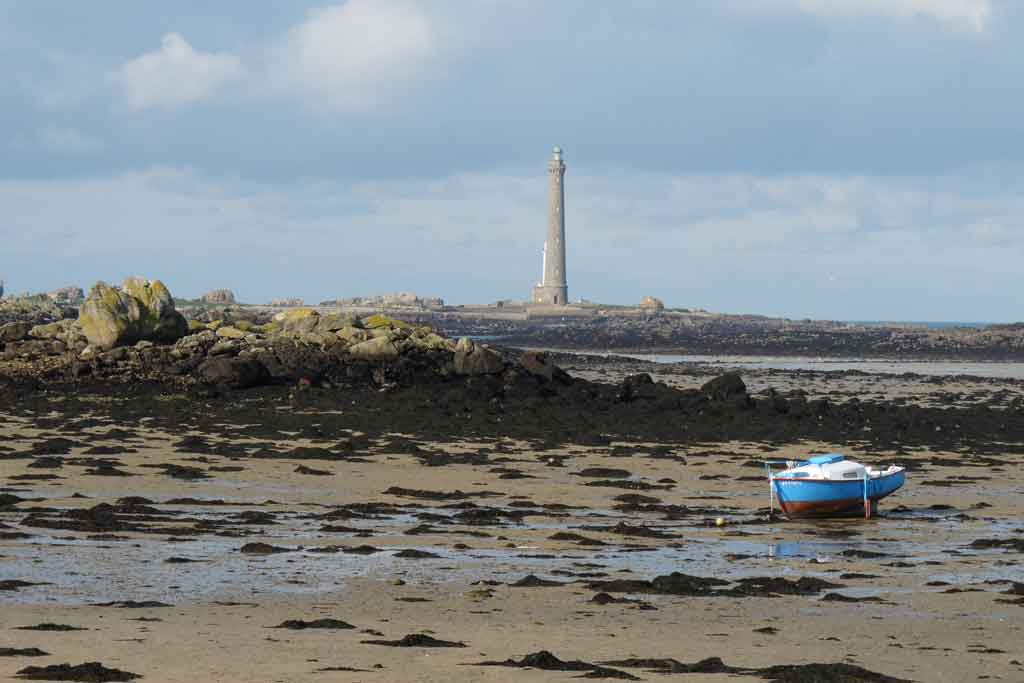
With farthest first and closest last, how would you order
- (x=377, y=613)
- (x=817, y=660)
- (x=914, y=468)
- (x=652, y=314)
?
(x=652, y=314) < (x=914, y=468) < (x=377, y=613) < (x=817, y=660)

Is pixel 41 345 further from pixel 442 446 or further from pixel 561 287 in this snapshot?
pixel 561 287

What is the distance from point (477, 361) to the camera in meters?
35.9

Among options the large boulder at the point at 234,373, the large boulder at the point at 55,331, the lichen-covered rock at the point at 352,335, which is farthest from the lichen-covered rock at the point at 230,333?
the large boulder at the point at 234,373

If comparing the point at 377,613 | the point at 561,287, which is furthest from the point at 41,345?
the point at 561,287

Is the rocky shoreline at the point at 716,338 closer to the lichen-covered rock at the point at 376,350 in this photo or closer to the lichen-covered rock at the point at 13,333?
the lichen-covered rock at the point at 376,350

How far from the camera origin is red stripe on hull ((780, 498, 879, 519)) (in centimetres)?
1723

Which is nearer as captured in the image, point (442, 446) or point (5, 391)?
point (442, 446)

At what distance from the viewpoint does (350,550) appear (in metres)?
14.2

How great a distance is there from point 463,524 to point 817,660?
6.85 metres

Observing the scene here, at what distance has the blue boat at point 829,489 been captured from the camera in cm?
1717

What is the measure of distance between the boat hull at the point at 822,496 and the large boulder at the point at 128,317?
23.5m

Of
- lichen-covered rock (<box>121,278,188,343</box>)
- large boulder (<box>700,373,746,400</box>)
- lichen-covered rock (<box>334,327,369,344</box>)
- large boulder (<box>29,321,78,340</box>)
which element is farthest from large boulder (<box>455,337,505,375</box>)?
large boulder (<box>29,321,78,340</box>)

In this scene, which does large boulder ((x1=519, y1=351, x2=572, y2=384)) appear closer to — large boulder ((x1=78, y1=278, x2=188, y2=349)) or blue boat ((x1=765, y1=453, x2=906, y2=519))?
large boulder ((x1=78, y1=278, x2=188, y2=349))

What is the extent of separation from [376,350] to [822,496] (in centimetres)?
2083
